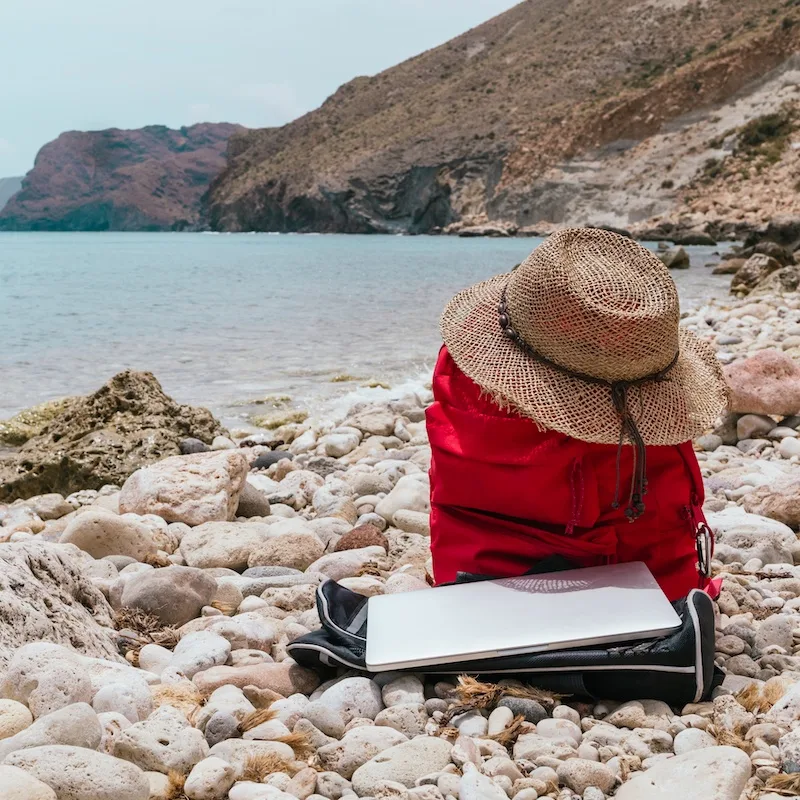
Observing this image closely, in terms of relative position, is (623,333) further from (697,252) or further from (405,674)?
(697,252)

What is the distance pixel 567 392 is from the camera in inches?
87.1

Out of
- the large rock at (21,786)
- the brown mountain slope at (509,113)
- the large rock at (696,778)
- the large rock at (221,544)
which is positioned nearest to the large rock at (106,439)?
the large rock at (221,544)

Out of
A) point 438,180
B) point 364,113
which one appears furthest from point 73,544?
point 364,113

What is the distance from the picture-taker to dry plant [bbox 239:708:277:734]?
6.10 feet

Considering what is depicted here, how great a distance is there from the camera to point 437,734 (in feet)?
6.23

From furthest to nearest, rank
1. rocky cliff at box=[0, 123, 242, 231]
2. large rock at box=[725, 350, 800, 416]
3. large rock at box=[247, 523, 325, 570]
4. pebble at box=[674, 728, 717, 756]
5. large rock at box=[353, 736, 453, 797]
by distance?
rocky cliff at box=[0, 123, 242, 231], large rock at box=[725, 350, 800, 416], large rock at box=[247, 523, 325, 570], pebble at box=[674, 728, 717, 756], large rock at box=[353, 736, 453, 797]

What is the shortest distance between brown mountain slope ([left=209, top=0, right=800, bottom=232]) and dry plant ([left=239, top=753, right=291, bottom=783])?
44194 mm

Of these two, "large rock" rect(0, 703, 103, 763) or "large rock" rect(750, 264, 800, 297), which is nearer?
"large rock" rect(0, 703, 103, 763)

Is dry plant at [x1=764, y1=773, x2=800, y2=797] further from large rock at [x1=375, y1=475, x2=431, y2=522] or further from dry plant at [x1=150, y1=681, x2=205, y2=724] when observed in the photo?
large rock at [x1=375, y1=475, x2=431, y2=522]

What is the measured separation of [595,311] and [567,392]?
199 mm

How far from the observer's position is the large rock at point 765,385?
4.45 meters

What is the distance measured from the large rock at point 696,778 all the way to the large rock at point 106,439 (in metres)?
3.50

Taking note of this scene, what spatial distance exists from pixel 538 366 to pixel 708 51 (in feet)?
197

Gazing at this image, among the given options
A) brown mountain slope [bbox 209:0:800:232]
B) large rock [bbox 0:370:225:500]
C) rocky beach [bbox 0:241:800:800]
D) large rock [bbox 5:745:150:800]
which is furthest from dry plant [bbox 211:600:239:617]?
brown mountain slope [bbox 209:0:800:232]
